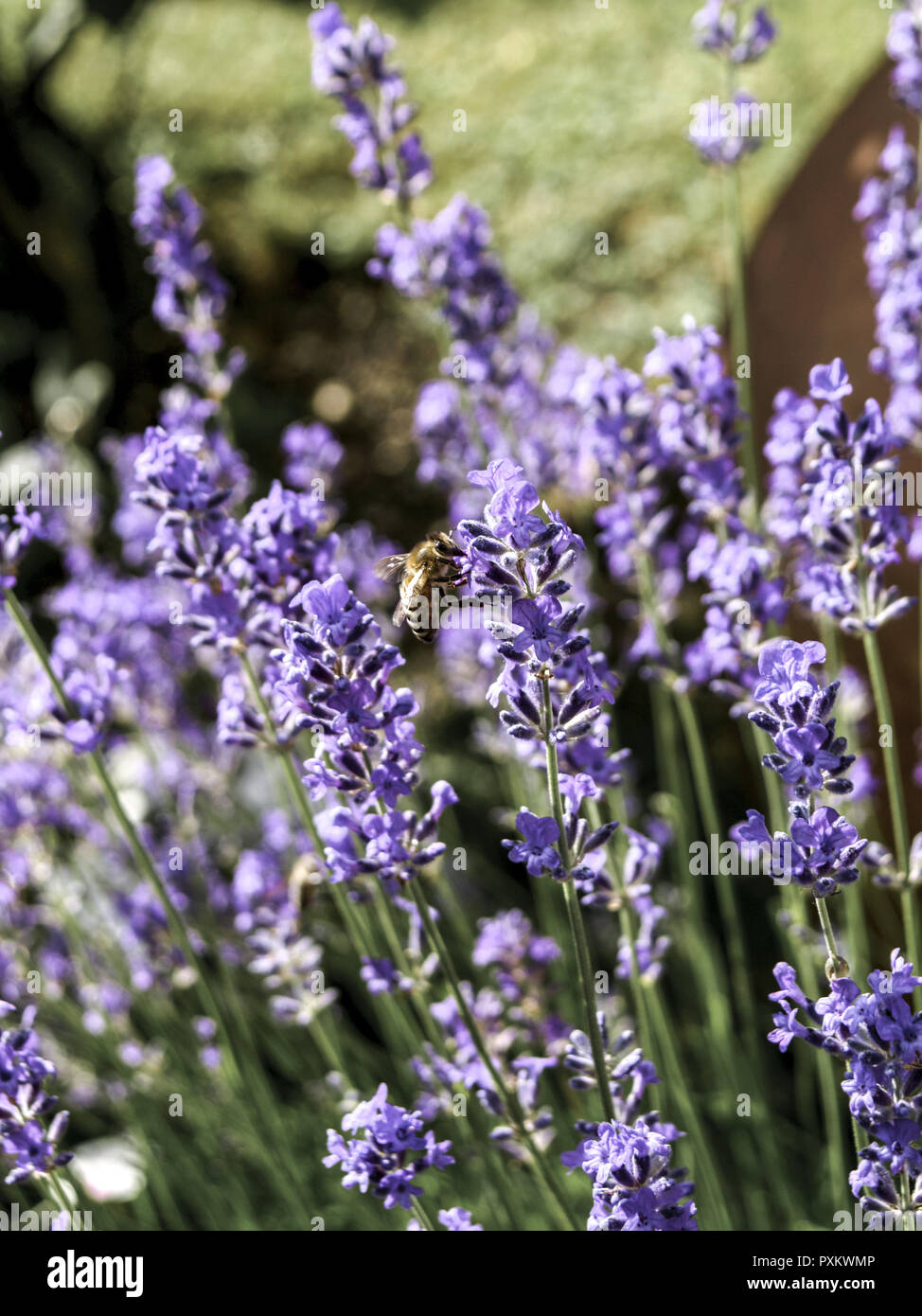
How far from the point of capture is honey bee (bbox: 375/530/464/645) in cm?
187

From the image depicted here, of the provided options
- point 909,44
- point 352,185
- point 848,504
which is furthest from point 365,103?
point 352,185

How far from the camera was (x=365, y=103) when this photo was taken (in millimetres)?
2475

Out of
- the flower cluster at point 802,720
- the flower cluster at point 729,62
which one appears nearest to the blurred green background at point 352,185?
the flower cluster at point 729,62

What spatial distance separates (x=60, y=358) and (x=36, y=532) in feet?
16.2

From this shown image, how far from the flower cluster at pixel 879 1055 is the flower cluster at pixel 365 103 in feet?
5.79

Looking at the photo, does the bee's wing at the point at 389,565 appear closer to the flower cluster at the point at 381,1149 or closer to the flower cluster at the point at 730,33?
the flower cluster at the point at 381,1149

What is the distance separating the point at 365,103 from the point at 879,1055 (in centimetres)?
198

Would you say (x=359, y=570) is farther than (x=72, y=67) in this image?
No

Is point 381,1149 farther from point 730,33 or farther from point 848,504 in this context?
point 730,33

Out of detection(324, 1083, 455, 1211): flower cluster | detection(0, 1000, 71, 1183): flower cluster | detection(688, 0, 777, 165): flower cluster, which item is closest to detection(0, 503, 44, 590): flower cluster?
detection(0, 1000, 71, 1183): flower cluster

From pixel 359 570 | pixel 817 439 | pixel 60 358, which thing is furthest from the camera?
pixel 60 358

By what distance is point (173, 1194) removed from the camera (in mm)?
2988
